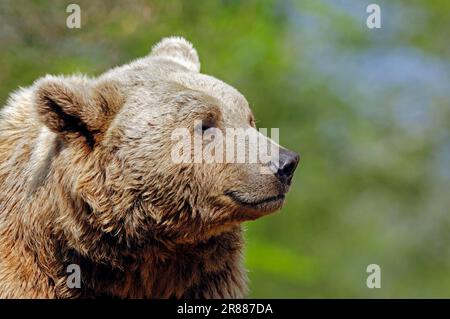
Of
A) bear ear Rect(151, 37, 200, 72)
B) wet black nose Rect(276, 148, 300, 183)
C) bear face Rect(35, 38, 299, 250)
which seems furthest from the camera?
bear ear Rect(151, 37, 200, 72)

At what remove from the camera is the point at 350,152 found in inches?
701

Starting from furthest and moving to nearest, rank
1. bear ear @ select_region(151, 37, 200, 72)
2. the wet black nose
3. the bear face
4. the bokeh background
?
the bokeh background
bear ear @ select_region(151, 37, 200, 72)
the bear face
the wet black nose

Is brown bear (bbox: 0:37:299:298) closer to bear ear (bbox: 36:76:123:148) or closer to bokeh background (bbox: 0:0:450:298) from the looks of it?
bear ear (bbox: 36:76:123:148)

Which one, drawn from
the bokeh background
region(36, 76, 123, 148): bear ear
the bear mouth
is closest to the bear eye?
the bear mouth

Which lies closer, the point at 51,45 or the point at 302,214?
the point at 51,45

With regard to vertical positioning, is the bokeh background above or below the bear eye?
above

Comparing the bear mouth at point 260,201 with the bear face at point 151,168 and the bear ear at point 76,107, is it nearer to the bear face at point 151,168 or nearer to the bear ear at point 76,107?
the bear face at point 151,168

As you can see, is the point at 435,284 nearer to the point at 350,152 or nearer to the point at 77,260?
the point at 350,152

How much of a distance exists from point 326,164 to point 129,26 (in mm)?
6977

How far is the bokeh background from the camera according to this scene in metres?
10.8

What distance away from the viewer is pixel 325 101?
1673cm

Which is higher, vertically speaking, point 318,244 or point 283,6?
point 283,6
